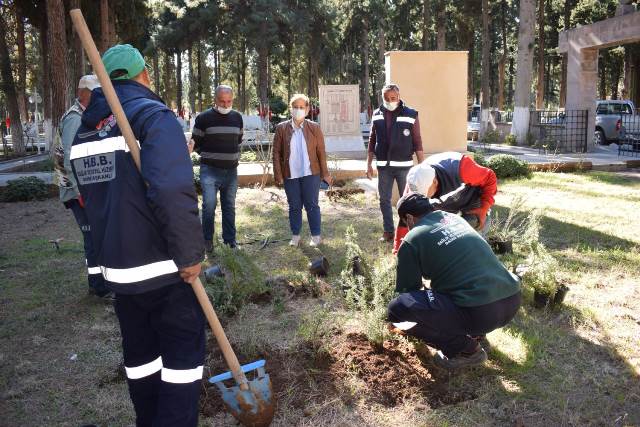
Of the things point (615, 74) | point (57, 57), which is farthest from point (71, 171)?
point (615, 74)

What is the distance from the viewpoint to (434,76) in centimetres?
895

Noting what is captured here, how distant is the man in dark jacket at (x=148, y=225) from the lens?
7.09 feet

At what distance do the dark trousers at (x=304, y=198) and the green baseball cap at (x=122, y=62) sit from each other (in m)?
3.78

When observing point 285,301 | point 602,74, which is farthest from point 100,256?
point 602,74

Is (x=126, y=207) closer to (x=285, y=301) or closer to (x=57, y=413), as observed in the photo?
(x=57, y=413)

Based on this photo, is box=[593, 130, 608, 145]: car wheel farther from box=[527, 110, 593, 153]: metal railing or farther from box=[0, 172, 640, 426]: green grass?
box=[0, 172, 640, 426]: green grass

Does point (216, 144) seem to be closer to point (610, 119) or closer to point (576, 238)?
point (576, 238)

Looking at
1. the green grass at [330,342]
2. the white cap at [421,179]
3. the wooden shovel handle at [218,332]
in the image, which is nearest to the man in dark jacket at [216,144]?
the green grass at [330,342]

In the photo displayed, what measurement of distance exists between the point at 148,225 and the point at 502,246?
4100 mm

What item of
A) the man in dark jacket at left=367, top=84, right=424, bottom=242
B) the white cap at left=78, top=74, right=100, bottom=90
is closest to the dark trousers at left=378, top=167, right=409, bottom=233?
the man in dark jacket at left=367, top=84, right=424, bottom=242

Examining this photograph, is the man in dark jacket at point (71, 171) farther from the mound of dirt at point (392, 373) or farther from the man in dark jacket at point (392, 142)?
the man in dark jacket at point (392, 142)

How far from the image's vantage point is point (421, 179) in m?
3.78

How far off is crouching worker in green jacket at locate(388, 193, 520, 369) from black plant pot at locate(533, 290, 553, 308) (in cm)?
120

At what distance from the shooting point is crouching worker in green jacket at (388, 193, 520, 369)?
297 centimetres
